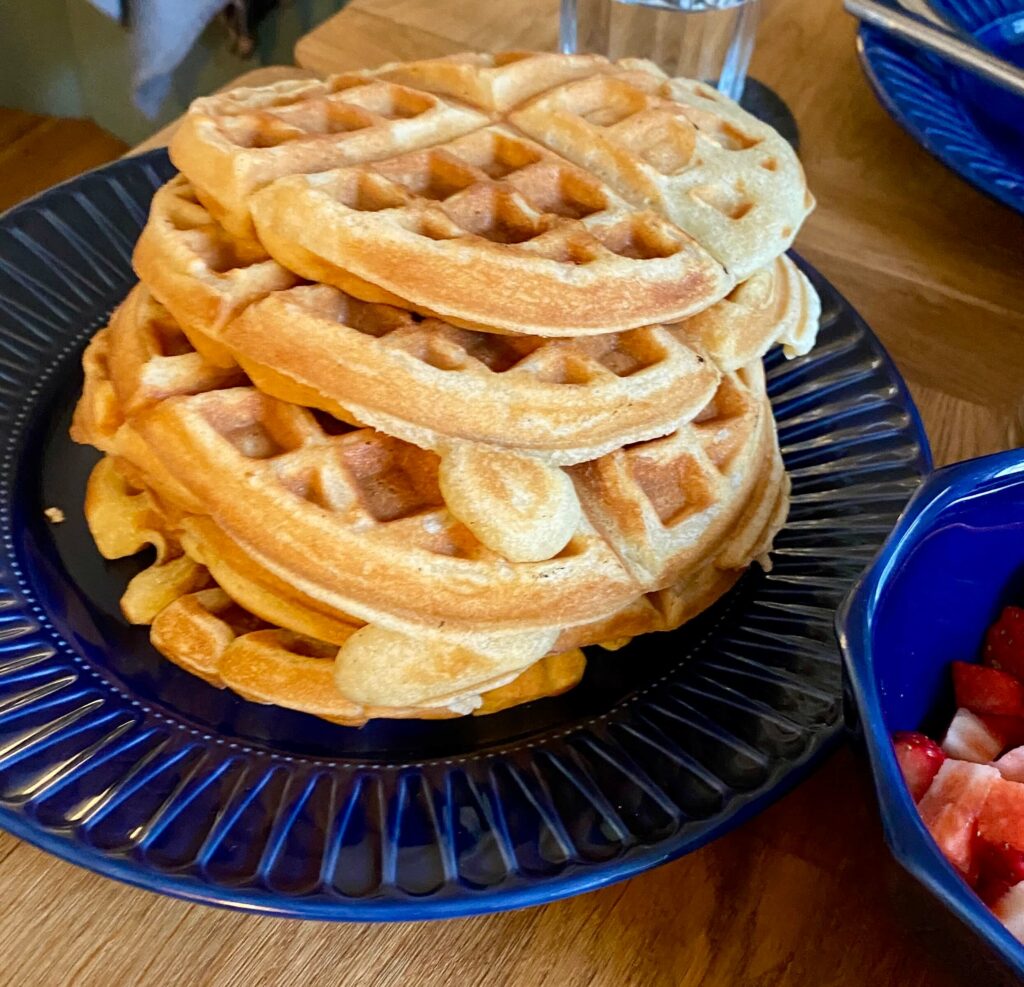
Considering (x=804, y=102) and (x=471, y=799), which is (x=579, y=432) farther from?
(x=804, y=102)

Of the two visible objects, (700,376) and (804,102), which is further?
(804,102)

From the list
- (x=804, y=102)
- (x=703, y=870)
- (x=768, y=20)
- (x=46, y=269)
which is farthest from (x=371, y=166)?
(x=768, y=20)

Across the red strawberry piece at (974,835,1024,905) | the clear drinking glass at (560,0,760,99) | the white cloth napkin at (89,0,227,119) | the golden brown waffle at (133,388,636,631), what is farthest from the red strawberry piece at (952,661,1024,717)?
the white cloth napkin at (89,0,227,119)

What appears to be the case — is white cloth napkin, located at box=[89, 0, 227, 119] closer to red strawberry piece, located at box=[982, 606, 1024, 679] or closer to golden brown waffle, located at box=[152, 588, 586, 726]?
golden brown waffle, located at box=[152, 588, 586, 726]

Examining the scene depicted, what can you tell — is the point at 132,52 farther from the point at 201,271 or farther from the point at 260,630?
the point at 260,630

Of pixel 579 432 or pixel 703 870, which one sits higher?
pixel 579 432

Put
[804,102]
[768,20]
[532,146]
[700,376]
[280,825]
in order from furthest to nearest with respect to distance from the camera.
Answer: [768,20] < [804,102] < [532,146] < [700,376] < [280,825]
